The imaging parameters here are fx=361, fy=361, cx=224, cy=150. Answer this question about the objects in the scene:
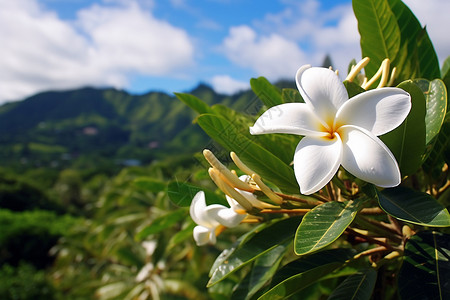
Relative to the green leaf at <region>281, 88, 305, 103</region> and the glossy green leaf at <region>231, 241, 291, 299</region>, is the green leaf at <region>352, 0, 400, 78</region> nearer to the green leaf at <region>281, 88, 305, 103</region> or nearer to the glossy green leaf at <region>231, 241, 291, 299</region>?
the green leaf at <region>281, 88, 305, 103</region>

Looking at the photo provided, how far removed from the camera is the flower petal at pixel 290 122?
48cm

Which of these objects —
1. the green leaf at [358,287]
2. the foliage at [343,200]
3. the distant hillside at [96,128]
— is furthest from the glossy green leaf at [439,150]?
the distant hillside at [96,128]

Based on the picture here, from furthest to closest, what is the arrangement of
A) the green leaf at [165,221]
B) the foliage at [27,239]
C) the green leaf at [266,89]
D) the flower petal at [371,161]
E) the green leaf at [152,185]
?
1. the foliage at [27,239]
2. the green leaf at [152,185]
3. the green leaf at [165,221]
4. the green leaf at [266,89]
5. the flower petal at [371,161]

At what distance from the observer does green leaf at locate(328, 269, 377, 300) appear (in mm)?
613

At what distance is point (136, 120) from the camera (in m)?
99.8

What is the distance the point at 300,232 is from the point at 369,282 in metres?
0.22

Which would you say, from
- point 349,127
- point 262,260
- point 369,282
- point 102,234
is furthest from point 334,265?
point 102,234

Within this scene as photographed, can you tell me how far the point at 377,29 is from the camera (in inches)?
28.6

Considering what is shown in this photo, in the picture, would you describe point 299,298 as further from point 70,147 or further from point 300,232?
point 70,147

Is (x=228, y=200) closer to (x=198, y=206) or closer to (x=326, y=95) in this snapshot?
(x=198, y=206)

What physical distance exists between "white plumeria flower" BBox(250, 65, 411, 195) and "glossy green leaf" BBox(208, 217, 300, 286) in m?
0.27

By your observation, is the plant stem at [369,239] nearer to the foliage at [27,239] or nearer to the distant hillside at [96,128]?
the foliage at [27,239]

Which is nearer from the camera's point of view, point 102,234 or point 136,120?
point 102,234

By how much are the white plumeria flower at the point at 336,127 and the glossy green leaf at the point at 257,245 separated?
268 mm
